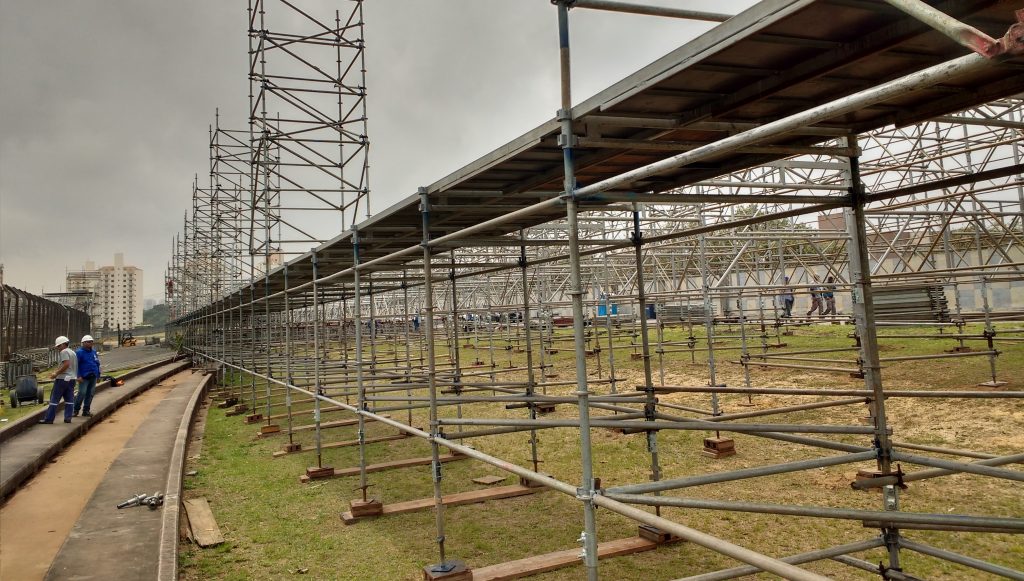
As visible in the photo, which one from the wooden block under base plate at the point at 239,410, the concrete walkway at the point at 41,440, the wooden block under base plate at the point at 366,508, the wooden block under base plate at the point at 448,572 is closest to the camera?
the wooden block under base plate at the point at 448,572

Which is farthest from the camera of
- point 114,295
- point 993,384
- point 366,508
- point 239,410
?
point 114,295

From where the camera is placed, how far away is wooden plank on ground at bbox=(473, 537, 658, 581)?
207 inches

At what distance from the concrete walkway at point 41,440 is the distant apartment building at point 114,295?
143ft

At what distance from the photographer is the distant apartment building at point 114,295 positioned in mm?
A: 56438

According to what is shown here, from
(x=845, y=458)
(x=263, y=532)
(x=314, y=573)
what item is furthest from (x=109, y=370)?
(x=845, y=458)

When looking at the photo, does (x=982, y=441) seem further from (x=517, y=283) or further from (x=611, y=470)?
(x=517, y=283)

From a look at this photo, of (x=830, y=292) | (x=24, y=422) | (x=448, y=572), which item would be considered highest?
(x=830, y=292)

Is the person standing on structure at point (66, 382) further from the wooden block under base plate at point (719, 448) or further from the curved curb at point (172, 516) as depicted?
the wooden block under base plate at point (719, 448)

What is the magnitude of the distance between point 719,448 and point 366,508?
4779 mm

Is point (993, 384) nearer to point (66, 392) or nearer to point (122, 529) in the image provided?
point (122, 529)

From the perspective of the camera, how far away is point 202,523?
6930 millimetres

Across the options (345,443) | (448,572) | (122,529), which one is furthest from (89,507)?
(448,572)

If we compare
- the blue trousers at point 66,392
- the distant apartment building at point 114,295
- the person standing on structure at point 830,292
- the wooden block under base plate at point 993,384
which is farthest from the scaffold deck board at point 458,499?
the distant apartment building at point 114,295

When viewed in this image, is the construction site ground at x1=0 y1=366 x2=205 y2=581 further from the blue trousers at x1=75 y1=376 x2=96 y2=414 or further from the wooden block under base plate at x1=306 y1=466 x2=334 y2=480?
the wooden block under base plate at x1=306 y1=466 x2=334 y2=480
